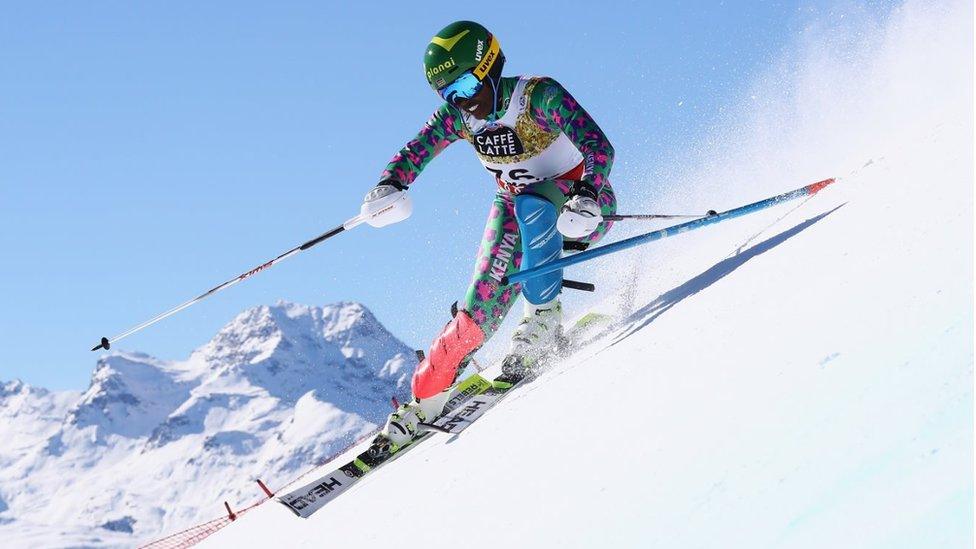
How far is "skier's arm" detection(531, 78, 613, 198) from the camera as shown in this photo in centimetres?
659

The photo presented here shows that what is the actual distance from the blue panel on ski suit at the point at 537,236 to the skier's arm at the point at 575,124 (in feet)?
1.16

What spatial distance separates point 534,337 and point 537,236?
791mm

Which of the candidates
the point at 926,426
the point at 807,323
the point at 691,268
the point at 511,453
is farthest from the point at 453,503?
the point at 691,268

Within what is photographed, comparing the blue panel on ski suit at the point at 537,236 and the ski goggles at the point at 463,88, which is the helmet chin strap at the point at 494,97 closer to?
the ski goggles at the point at 463,88

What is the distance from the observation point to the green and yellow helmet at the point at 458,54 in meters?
6.68

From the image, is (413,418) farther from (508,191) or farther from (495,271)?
(508,191)

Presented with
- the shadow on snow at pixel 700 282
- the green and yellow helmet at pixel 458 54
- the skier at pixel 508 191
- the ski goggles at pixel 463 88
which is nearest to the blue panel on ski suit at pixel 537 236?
the skier at pixel 508 191

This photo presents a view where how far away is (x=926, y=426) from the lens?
237 cm

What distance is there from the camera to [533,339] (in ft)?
23.0

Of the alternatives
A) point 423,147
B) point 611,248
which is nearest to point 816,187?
point 611,248

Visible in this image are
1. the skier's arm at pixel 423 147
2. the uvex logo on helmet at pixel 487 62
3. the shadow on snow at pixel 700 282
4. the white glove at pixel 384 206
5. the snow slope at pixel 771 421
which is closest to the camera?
the snow slope at pixel 771 421

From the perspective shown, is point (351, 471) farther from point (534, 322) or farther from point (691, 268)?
point (691, 268)

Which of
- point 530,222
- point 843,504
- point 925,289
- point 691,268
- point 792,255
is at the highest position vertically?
point 530,222

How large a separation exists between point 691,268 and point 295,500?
3935 mm
